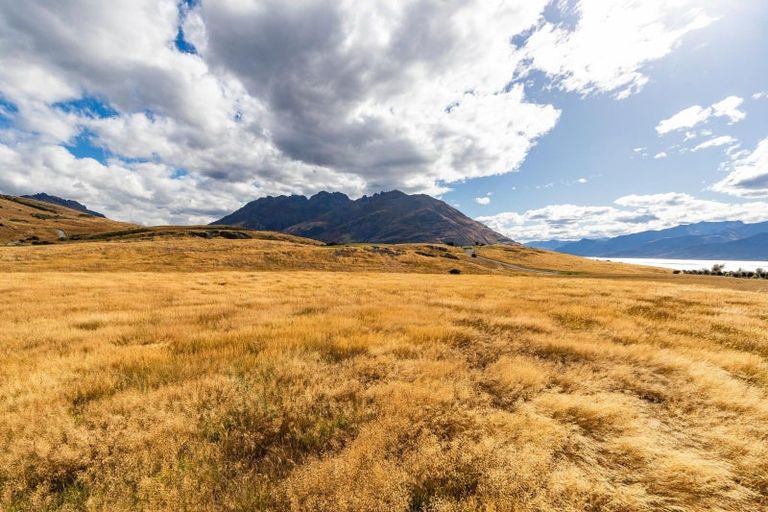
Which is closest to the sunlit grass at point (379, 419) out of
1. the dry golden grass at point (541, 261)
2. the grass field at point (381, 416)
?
the grass field at point (381, 416)

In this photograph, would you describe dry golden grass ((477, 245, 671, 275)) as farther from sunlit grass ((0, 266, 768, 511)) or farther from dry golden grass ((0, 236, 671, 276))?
sunlit grass ((0, 266, 768, 511))

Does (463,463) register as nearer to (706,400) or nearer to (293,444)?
(293,444)

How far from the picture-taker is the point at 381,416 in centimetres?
483

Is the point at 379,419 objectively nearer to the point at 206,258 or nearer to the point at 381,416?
the point at 381,416

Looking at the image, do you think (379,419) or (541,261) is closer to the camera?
(379,419)

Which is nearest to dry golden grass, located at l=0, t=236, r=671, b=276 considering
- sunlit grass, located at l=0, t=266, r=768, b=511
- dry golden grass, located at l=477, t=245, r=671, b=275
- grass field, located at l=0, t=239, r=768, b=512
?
A: dry golden grass, located at l=477, t=245, r=671, b=275

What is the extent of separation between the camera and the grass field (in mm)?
3537

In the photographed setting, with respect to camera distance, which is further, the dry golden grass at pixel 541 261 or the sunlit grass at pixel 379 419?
the dry golden grass at pixel 541 261

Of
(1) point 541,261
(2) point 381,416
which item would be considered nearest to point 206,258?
A: (2) point 381,416

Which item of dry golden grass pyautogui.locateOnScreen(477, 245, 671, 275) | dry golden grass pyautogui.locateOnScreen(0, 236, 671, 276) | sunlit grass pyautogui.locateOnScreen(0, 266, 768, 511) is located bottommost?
dry golden grass pyautogui.locateOnScreen(0, 236, 671, 276)

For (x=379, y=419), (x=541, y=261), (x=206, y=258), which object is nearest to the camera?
(x=379, y=419)

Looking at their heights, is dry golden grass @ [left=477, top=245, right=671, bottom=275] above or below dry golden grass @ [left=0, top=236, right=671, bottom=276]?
above

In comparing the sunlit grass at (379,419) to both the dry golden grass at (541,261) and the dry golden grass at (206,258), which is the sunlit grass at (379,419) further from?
the dry golden grass at (541,261)

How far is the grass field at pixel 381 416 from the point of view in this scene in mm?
3537
